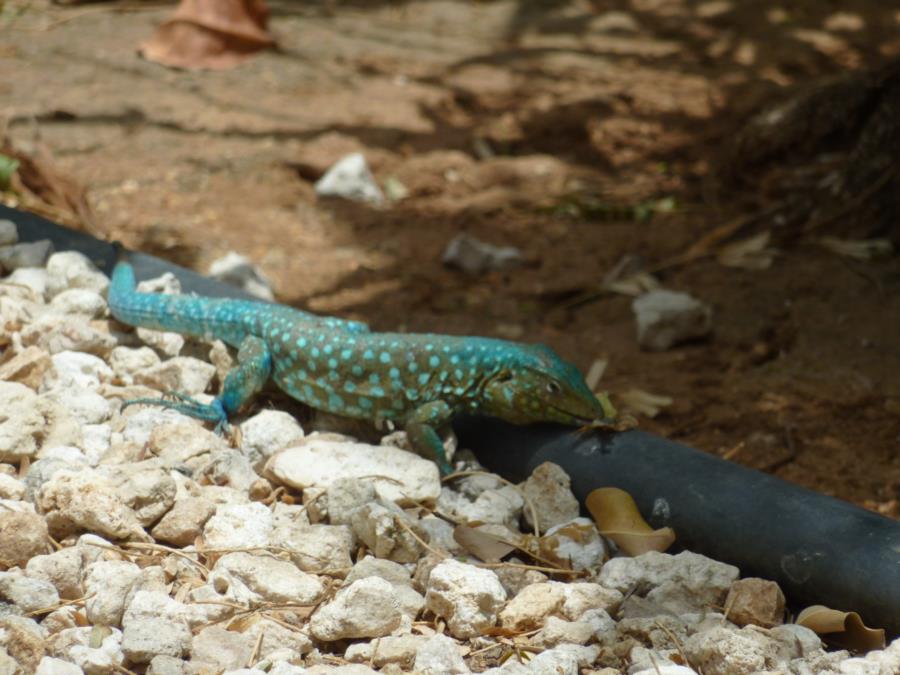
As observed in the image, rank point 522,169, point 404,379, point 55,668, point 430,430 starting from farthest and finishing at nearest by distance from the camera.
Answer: point 522,169, point 404,379, point 430,430, point 55,668

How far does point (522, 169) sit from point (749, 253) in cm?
172

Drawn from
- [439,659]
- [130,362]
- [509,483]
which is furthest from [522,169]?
[439,659]

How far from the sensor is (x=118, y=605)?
9.30 feet

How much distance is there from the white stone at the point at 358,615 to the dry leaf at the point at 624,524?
2.54 feet

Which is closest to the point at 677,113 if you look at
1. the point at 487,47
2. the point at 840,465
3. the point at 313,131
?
the point at 487,47

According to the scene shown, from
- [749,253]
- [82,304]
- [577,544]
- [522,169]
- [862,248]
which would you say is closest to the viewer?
[577,544]

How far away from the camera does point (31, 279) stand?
4.50 m

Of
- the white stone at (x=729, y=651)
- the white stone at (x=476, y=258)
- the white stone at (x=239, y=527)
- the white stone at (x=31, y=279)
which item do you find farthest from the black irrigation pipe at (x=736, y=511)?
the white stone at (x=476, y=258)

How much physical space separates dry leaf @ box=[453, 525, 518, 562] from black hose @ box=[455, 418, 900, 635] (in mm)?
391

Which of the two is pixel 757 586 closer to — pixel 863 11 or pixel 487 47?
pixel 487 47

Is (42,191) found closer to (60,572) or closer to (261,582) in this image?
(60,572)

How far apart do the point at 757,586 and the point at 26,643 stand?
179cm

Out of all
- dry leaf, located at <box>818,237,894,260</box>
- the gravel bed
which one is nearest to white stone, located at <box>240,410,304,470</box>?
the gravel bed

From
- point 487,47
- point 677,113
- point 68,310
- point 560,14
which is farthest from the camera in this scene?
point 560,14
